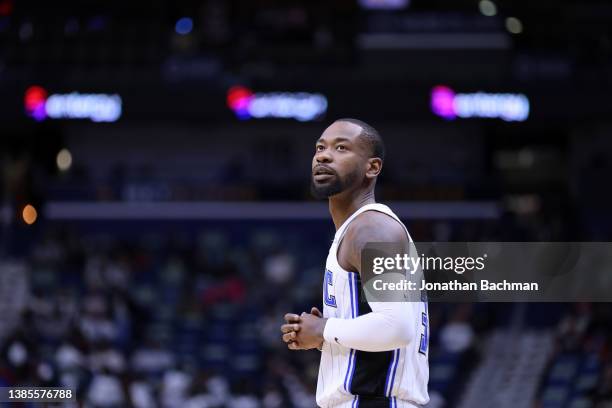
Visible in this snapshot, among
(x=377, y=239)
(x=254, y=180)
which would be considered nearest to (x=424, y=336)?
(x=377, y=239)

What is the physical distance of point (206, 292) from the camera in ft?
48.4

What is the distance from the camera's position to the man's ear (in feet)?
13.2

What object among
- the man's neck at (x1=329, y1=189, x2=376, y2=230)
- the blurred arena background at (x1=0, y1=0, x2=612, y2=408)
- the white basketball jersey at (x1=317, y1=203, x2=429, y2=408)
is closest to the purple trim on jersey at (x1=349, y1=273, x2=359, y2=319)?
the white basketball jersey at (x1=317, y1=203, x2=429, y2=408)

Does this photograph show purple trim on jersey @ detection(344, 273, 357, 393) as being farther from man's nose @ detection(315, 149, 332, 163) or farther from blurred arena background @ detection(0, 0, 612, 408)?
blurred arena background @ detection(0, 0, 612, 408)

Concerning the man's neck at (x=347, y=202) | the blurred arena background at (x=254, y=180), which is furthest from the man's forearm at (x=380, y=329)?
the blurred arena background at (x=254, y=180)

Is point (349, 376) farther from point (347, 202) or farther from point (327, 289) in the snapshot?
point (347, 202)

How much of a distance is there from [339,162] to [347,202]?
0.16 metres

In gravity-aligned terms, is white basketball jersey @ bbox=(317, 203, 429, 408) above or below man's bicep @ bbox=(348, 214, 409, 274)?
below

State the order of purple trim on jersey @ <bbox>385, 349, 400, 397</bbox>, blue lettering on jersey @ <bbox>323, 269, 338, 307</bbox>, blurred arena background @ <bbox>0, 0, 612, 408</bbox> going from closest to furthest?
purple trim on jersey @ <bbox>385, 349, 400, 397</bbox> → blue lettering on jersey @ <bbox>323, 269, 338, 307</bbox> → blurred arena background @ <bbox>0, 0, 612, 408</bbox>

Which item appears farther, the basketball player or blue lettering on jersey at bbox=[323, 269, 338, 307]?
blue lettering on jersey at bbox=[323, 269, 338, 307]

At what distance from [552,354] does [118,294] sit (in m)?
5.65

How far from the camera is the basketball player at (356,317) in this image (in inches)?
146

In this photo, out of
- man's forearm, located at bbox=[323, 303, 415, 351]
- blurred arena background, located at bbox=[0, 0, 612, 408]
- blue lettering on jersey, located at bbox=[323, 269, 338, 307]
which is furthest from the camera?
blurred arena background, located at bbox=[0, 0, 612, 408]

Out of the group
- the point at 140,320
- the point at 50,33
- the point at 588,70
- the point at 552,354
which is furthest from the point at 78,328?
the point at 588,70
